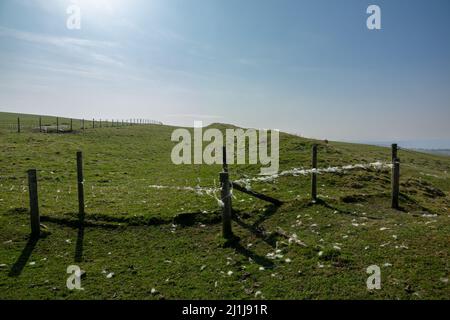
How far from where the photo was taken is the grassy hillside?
313 inches

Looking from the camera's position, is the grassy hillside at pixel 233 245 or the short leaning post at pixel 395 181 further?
the short leaning post at pixel 395 181

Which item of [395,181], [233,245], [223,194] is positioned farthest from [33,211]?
[395,181]

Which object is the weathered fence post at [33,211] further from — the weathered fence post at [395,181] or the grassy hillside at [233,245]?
the weathered fence post at [395,181]

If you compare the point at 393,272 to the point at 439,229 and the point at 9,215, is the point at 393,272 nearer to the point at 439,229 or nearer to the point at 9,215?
the point at 439,229

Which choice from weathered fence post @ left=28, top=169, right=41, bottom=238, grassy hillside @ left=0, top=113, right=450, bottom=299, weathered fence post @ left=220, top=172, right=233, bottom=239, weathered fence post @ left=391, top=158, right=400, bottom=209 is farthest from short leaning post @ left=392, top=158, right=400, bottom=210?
weathered fence post @ left=28, top=169, right=41, bottom=238

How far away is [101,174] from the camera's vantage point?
2345 cm

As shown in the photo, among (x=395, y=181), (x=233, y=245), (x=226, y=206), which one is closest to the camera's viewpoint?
(x=233, y=245)

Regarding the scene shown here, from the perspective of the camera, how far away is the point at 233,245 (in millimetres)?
10727

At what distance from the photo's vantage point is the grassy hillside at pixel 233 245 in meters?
7.96

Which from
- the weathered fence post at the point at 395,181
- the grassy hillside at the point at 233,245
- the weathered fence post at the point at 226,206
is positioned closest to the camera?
the grassy hillside at the point at 233,245

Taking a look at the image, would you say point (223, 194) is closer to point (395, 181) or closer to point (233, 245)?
point (233, 245)

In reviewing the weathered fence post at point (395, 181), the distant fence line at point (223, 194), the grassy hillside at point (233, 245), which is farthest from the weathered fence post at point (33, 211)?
the weathered fence post at point (395, 181)
